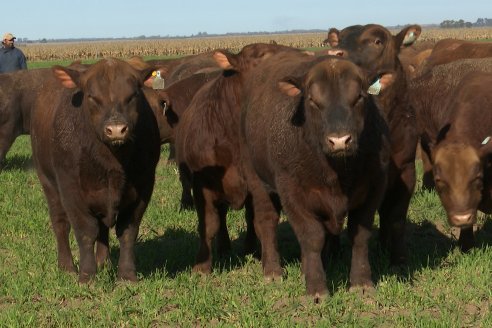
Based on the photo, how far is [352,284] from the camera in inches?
238

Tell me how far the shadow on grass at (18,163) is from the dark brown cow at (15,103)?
19 cm

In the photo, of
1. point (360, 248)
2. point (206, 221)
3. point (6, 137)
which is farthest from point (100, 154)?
point (6, 137)

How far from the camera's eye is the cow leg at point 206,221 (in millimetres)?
7070

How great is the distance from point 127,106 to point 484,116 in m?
3.69

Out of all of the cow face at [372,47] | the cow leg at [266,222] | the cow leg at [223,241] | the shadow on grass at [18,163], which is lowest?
the shadow on grass at [18,163]

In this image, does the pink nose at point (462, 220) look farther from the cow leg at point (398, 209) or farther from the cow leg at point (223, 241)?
the cow leg at point (223, 241)

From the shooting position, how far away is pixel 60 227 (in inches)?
281

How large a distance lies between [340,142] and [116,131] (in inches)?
67.0

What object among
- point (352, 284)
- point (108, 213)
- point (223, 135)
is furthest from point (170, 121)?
point (352, 284)

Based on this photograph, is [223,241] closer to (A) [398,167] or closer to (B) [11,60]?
(A) [398,167]

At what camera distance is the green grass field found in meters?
5.49

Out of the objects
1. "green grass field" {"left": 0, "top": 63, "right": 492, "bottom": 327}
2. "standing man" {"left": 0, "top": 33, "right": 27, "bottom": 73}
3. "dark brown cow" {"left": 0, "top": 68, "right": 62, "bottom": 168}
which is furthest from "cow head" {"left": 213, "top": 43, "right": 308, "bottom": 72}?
"standing man" {"left": 0, "top": 33, "right": 27, "bottom": 73}

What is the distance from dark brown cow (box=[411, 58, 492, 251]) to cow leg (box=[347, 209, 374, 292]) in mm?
1014

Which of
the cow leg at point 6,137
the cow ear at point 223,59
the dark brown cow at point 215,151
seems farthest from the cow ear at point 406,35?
the cow leg at point 6,137
